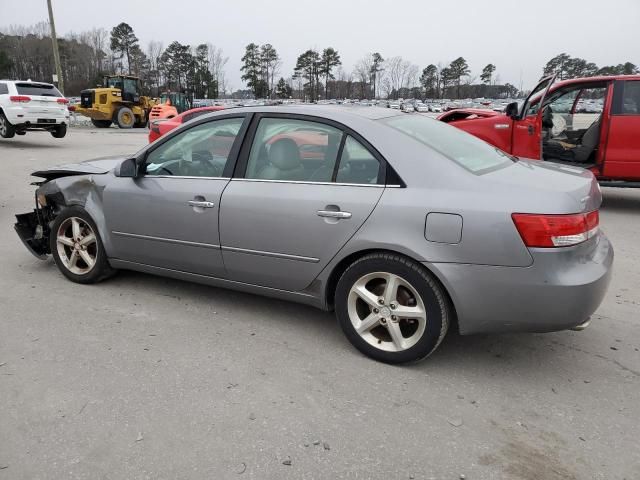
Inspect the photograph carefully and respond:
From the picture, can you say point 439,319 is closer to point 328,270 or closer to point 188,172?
point 328,270

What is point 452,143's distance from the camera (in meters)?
3.48

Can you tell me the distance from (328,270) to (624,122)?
240 inches

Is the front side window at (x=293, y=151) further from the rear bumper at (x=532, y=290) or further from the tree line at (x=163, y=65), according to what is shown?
the tree line at (x=163, y=65)

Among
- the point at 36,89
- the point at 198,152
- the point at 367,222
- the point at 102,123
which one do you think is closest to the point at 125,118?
the point at 102,123

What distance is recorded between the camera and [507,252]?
8.96ft

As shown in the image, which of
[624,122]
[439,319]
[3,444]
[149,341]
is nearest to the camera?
[3,444]

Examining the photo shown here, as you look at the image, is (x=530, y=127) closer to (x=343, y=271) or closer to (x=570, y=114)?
(x=570, y=114)

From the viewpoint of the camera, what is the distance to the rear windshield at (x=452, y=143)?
10.5 ft

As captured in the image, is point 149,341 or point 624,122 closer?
point 149,341

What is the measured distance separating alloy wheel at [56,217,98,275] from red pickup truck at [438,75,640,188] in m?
5.94

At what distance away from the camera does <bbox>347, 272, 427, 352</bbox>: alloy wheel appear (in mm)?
3016

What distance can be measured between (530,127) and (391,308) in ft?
18.1

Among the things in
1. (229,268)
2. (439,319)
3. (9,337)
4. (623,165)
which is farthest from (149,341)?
(623,165)

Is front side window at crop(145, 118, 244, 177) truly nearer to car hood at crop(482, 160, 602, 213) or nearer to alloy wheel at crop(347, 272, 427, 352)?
alloy wheel at crop(347, 272, 427, 352)
